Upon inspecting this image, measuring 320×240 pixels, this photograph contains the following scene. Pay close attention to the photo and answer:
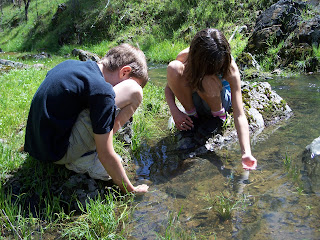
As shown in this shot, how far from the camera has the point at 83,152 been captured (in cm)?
238

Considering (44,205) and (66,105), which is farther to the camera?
(44,205)

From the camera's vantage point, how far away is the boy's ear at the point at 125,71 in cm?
237

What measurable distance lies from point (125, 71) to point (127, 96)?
19cm

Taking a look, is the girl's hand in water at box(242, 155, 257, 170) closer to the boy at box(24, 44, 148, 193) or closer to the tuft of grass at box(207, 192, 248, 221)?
the tuft of grass at box(207, 192, 248, 221)

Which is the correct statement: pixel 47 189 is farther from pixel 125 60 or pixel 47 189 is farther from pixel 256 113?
pixel 256 113

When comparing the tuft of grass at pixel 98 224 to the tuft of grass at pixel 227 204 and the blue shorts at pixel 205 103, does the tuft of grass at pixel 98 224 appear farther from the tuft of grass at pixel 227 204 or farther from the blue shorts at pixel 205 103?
the blue shorts at pixel 205 103

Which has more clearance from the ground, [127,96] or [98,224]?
[127,96]

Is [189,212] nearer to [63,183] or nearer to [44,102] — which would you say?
[63,183]

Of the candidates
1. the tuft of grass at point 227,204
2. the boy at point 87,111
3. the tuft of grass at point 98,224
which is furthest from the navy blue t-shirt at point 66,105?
the tuft of grass at point 227,204

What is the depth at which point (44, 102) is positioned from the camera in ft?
6.94

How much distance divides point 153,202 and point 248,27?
9953mm

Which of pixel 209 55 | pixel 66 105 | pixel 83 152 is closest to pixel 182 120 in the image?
pixel 209 55

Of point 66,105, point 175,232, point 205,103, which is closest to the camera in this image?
point 175,232

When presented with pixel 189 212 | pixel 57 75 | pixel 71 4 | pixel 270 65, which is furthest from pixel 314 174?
pixel 71 4
